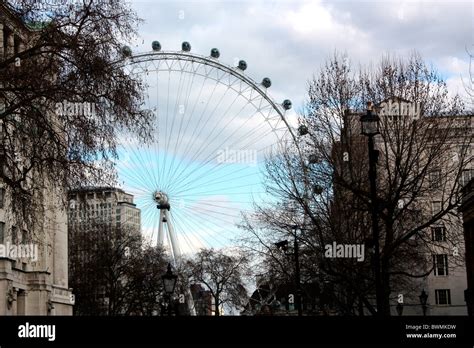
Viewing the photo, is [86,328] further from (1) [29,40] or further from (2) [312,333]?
(1) [29,40]

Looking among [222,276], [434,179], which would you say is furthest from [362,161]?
[222,276]

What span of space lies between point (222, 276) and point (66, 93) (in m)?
84.4

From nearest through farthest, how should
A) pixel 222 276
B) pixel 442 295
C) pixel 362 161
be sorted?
1. pixel 362 161
2. pixel 442 295
3. pixel 222 276

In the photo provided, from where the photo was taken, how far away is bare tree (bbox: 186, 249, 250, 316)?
105750 millimetres

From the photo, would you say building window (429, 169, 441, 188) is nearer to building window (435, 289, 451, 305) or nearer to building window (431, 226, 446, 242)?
building window (431, 226, 446, 242)

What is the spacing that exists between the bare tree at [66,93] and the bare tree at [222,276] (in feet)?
263

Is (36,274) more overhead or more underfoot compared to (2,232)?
more underfoot

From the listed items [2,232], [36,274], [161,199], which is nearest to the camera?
[161,199]

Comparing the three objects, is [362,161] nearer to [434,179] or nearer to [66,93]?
[434,179]

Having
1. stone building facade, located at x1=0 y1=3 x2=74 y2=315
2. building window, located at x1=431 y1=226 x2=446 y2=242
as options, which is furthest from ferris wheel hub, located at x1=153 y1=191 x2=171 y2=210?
building window, located at x1=431 y1=226 x2=446 y2=242

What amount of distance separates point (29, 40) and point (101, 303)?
77.5m

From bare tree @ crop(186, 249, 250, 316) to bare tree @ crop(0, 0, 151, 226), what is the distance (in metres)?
80.2

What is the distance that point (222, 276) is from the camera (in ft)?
350

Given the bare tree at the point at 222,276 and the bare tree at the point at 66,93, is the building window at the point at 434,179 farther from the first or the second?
the bare tree at the point at 222,276
